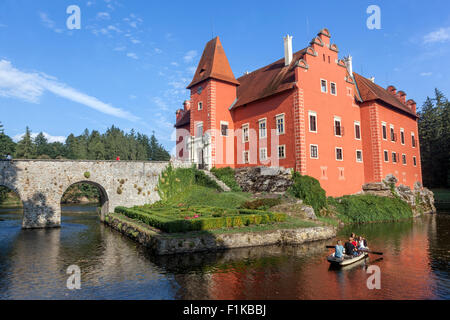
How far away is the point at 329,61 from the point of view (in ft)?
108

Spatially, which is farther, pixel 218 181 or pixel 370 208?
pixel 218 181

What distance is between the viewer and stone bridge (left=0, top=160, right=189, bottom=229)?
85.3ft

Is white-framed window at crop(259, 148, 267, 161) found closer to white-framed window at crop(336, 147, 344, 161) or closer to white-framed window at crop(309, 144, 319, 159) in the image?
white-framed window at crop(309, 144, 319, 159)

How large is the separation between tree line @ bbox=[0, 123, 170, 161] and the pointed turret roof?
51.7 metres

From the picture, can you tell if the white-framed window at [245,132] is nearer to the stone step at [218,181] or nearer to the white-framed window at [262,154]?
the white-framed window at [262,154]

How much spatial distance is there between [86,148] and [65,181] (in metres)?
74.4

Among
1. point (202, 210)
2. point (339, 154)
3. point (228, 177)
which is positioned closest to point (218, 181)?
point (228, 177)

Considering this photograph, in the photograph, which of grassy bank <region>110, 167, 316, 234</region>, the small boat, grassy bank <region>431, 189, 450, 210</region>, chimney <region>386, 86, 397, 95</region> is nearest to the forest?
grassy bank <region>110, 167, 316, 234</region>

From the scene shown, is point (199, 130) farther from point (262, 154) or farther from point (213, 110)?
point (262, 154)

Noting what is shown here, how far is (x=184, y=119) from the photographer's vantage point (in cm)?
4497

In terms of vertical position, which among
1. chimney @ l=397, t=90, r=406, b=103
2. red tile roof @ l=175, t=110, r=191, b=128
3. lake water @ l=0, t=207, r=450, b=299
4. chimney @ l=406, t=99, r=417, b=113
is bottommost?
lake water @ l=0, t=207, r=450, b=299
